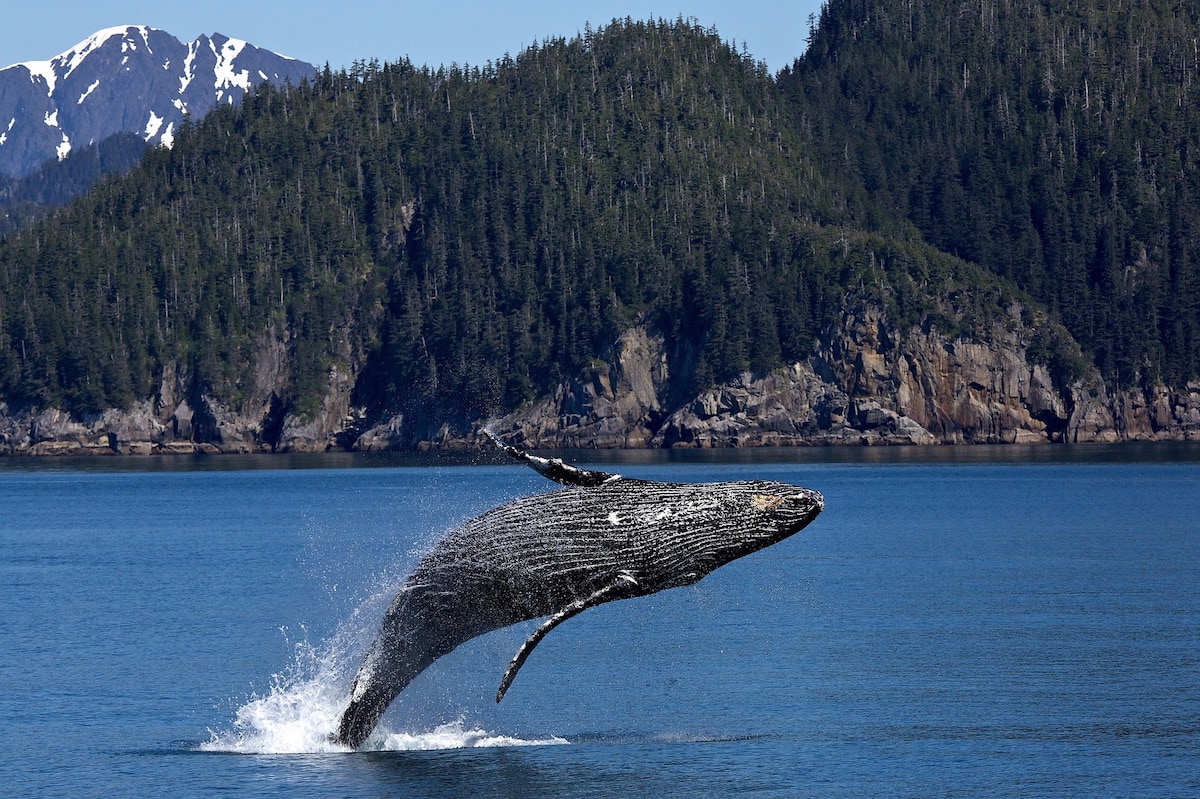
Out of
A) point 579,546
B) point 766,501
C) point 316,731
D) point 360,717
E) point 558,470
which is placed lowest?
point 316,731

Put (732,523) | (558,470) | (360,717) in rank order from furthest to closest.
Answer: (360,717), (732,523), (558,470)

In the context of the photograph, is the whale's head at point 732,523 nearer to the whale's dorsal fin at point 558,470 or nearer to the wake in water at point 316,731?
the whale's dorsal fin at point 558,470

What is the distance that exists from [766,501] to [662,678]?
19.3 metres

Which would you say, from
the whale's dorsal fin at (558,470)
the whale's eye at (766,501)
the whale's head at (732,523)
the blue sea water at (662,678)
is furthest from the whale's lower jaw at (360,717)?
the whale's eye at (766,501)

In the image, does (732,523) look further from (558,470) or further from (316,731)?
(316,731)

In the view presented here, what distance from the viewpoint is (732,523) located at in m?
18.3

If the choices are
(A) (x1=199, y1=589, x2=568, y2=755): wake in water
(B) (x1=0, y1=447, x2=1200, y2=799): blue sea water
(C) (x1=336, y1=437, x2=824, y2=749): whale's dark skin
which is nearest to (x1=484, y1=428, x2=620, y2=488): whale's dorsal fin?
(C) (x1=336, y1=437, x2=824, y2=749): whale's dark skin

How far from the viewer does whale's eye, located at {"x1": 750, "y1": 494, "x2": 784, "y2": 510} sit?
713 inches

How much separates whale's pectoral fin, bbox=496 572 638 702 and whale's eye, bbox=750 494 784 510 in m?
1.81

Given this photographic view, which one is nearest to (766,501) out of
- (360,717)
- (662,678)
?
(360,717)

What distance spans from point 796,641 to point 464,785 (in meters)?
18.8

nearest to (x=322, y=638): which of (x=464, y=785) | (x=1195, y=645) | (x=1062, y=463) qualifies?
(x=464, y=785)

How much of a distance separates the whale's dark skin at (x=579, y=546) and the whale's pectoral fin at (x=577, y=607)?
2 cm

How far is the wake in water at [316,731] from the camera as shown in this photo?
27906 millimetres
